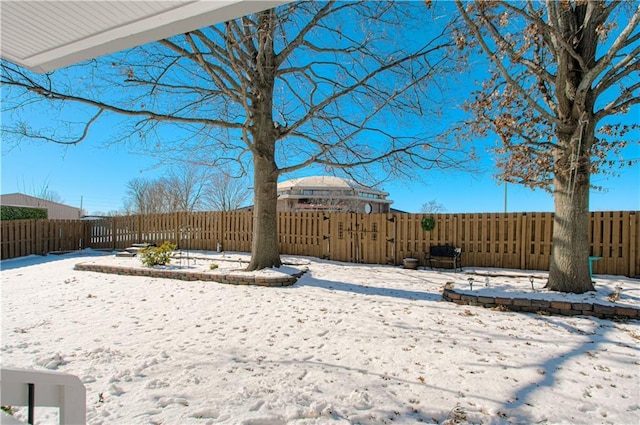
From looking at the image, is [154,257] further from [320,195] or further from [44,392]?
[320,195]

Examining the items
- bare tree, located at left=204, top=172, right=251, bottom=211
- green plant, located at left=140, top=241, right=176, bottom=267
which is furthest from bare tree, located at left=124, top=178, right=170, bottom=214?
green plant, located at left=140, top=241, right=176, bottom=267

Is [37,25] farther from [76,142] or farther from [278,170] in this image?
[76,142]

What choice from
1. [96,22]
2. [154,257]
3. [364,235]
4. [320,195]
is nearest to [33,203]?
[320,195]

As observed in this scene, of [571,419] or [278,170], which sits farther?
[278,170]

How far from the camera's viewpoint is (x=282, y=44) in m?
7.36

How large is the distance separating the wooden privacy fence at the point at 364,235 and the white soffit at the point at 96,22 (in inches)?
305

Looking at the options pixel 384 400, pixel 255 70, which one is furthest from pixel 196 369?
pixel 255 70

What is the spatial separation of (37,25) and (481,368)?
475cm

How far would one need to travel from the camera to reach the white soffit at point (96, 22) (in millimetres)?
1855

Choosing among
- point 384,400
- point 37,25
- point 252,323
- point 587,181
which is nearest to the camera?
point 37,25

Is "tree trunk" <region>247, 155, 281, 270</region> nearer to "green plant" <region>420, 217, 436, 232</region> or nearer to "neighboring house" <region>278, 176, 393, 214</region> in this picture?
"green plant" <region>420, 217, 436, 232</region>

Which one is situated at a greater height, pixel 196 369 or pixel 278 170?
pixel 278 170

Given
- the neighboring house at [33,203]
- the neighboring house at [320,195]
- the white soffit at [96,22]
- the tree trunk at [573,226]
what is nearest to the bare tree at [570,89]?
the tree trunk at [573,226]

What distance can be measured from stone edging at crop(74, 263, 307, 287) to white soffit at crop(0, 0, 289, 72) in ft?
15.4
